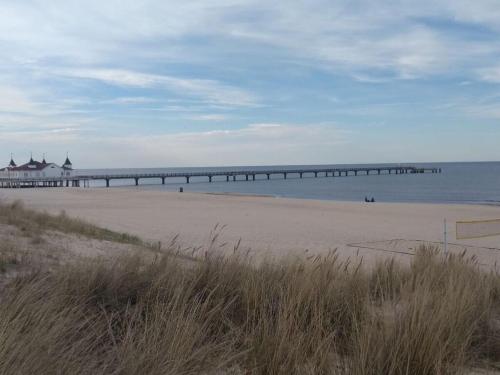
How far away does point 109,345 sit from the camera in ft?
12.4

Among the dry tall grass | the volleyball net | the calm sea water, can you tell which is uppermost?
the dry tall grass

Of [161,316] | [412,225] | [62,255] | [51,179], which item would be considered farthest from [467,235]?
[51,179]

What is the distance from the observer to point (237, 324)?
14.9 feet

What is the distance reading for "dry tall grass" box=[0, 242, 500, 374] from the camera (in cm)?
335

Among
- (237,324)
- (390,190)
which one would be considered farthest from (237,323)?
(390,190)

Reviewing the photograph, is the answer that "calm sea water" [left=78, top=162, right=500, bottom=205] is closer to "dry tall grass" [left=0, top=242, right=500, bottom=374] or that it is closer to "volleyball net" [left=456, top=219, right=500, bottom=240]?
"volleyball net" [left=456, top=219, right=500, bottom=240]

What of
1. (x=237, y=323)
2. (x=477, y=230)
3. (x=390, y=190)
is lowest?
(x=390, y=190)

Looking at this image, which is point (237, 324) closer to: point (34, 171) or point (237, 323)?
point (237, 323)

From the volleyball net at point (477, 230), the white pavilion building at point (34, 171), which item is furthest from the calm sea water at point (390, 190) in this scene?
the volleyball net at point (477, 230)

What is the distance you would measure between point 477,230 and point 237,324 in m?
19.8

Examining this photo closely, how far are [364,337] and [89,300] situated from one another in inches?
96.1

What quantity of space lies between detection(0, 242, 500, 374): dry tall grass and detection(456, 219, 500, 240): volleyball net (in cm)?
1436

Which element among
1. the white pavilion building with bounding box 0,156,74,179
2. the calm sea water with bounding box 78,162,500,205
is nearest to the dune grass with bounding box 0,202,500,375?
the calm sea water with bounding box 78,162,500,205

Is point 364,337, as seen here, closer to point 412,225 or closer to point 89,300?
point 89,300
